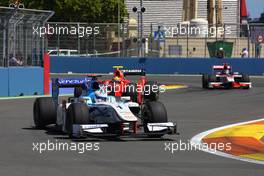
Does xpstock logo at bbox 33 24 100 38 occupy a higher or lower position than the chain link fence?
higher

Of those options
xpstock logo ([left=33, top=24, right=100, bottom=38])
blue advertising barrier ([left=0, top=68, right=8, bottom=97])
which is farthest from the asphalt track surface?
xpstock logo ([left=33, top=24, right=100, bottom=38])

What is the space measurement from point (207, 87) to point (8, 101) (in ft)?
30.2

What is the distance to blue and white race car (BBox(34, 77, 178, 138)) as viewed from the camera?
488 inches

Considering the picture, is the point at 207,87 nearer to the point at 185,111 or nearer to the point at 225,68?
the point at 225,68

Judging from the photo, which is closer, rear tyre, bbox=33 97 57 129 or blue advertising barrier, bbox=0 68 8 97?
rear tyre, bbox=33 97 57 129

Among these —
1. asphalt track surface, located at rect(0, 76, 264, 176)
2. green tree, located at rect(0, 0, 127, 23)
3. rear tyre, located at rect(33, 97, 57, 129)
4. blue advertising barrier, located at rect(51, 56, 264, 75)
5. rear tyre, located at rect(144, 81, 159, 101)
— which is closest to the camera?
asphalt track surface, located at rect(0, 76, 264, 176)

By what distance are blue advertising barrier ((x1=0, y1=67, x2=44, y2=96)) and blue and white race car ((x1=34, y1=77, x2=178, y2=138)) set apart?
11.7 metres

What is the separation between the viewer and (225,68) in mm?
29406

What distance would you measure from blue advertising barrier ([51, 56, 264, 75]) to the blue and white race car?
28853 mm

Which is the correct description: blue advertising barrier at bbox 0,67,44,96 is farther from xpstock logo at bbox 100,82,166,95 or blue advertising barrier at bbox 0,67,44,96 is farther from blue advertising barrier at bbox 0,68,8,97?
xpstock logo at bbox 100,82,166,95

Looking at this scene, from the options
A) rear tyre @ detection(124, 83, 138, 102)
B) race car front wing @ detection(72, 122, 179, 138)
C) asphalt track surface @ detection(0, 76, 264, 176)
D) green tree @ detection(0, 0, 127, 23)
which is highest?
green tree @ detection(0, 0, 127, 23)

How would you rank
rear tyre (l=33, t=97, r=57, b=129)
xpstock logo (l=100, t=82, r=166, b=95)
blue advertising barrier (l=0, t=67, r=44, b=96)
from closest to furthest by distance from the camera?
rear tyre (l=33, t=97, r=57, b=129)
xpstock logo (l=100, t=82, r=166, b=95)
blue advertising barrier (l=0, t=67, r=44, b=96)

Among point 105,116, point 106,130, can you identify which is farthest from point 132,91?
point 106,130

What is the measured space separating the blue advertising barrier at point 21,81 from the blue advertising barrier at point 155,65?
53.6 ft
